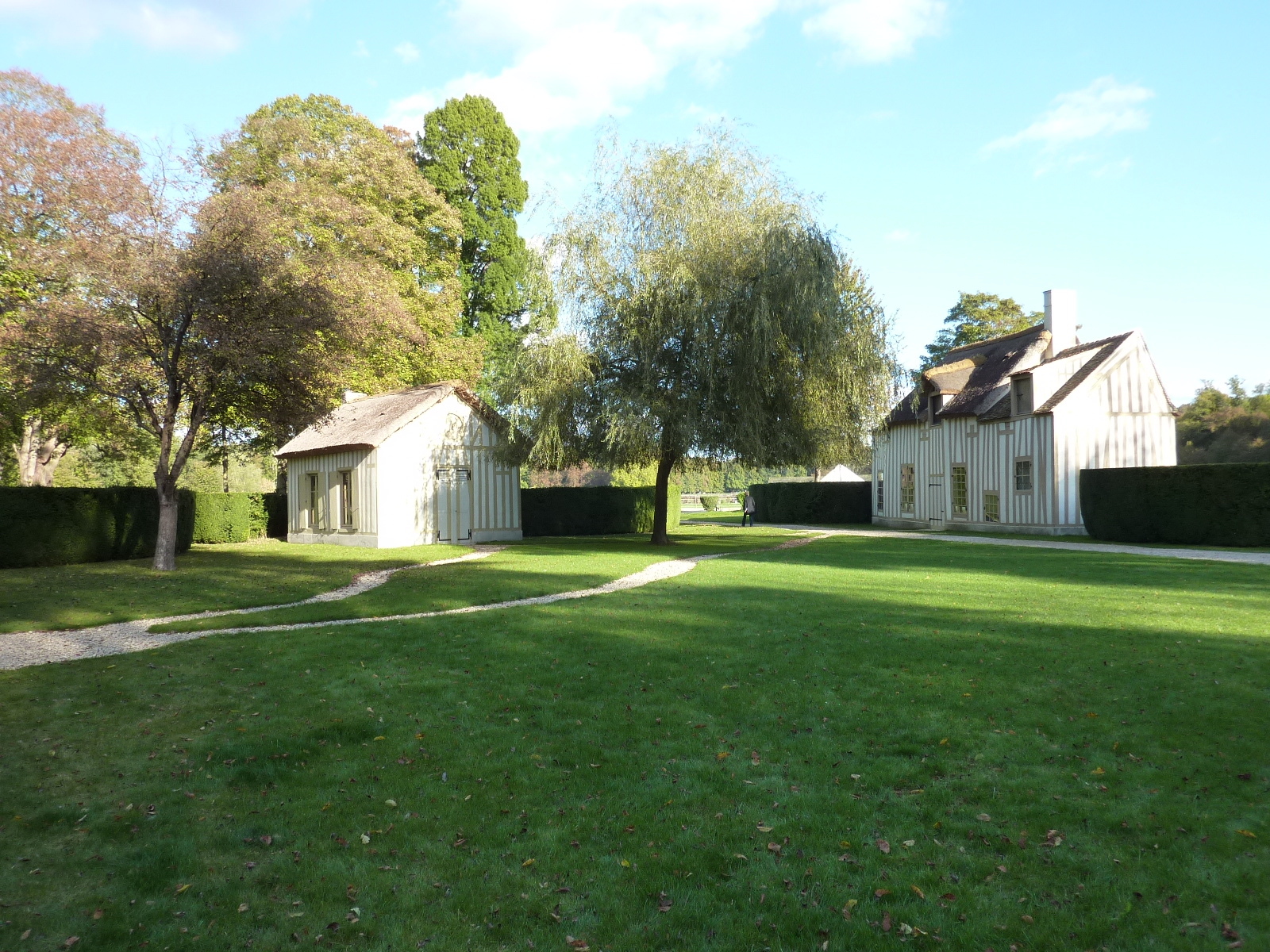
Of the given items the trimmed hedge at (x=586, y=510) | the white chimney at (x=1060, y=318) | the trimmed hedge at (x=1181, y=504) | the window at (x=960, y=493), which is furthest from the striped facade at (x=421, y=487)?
the white chimney at (x=1060, y=318)

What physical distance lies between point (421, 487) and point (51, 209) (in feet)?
34.3

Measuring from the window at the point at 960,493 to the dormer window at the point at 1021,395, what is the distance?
298 cm

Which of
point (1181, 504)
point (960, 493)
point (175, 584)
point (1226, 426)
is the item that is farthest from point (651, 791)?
point (1226, 426)

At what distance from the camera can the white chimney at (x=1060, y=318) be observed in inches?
1046

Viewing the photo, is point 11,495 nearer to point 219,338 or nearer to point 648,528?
point 219,338

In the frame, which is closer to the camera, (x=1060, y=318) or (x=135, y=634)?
(x=135, y=634)

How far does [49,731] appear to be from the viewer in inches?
224

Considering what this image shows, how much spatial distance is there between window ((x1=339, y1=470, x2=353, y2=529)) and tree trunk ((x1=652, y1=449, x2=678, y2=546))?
343 inches

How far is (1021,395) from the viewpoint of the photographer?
82.9ft

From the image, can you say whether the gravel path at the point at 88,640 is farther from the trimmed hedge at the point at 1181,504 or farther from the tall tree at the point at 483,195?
the tall tree at the point at 483,195

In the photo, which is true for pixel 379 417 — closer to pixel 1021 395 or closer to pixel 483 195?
pixel 483 195

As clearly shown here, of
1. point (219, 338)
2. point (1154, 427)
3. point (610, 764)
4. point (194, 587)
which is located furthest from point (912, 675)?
point (1154, 427)

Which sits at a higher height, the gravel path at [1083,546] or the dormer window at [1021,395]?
the dormer window at [1021,395]

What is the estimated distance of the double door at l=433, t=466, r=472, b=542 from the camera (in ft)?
76.9
